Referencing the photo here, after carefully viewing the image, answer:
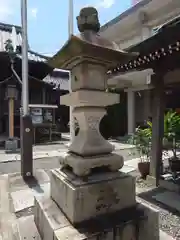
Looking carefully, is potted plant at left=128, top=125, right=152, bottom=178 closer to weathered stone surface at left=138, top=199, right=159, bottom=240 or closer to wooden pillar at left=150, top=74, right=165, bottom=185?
wooden pillar at left=150, top=74, right=165, bottom=185

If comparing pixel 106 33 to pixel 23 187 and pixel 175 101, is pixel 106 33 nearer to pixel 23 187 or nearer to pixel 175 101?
pixel 175 101

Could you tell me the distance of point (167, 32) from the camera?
3.40 metres

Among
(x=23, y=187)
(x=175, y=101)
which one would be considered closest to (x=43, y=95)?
(x=175, y=101)

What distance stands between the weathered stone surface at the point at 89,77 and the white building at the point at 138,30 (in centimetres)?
796

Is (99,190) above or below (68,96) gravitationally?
below

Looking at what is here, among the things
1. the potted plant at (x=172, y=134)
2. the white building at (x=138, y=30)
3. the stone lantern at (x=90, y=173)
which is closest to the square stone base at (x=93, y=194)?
the stone lantern at (x=90, y=173)

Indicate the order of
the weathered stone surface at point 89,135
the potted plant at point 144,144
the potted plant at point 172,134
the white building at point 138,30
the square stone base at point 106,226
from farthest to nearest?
the white building at point 138,30, the potted plant at point 144,144, the potted plant at point 172,134, the weathered stone surface at point 89,135, the square stone base at point 106,226

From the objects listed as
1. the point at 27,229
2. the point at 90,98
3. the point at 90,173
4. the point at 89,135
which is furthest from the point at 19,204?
the point at 90,98

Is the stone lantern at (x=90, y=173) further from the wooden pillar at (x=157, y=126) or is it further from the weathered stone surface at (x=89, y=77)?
the wooden pillar at (x=157, y=126)

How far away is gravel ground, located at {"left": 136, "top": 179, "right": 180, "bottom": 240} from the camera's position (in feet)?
9.64

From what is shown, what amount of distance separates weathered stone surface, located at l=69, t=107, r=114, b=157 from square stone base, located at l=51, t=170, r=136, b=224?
279 mm

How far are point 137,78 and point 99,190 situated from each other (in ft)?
34.3

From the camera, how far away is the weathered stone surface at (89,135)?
8.06 feet

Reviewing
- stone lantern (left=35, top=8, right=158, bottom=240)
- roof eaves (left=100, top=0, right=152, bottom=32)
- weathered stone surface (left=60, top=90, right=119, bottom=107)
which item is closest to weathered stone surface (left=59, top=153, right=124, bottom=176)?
stone lantern (left=35, top=8, right=158, bottom=240)
